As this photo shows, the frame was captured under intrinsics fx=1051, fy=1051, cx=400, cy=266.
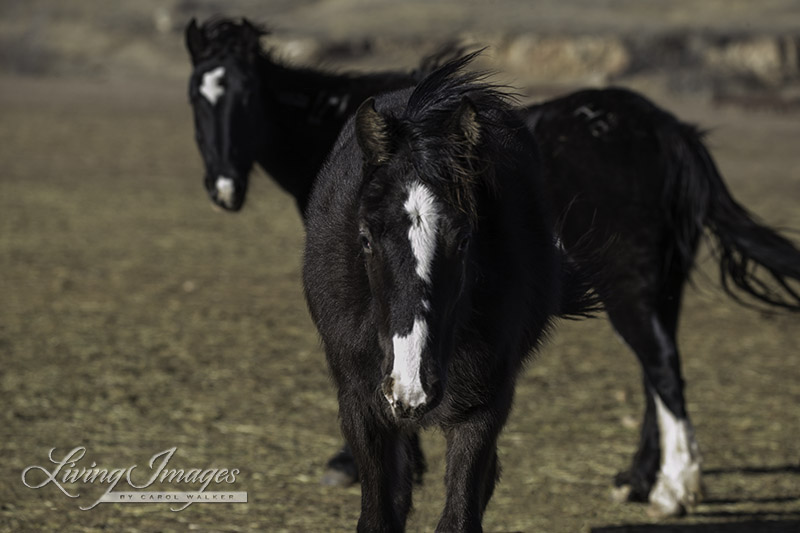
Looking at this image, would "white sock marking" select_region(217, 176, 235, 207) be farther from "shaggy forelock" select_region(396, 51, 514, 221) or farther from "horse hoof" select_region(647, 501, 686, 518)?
"horse hoof" select_region(647, 501, 686, 518)

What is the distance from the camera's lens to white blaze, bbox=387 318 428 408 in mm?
2799

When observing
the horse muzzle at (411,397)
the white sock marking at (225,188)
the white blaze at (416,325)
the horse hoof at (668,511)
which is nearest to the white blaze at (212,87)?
the white sock marking at (225,188)

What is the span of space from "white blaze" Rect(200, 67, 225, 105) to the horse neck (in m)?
0.27

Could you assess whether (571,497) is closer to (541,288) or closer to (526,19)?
(541,288)

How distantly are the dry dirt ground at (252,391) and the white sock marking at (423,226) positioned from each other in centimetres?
206

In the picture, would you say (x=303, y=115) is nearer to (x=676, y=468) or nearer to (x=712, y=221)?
(x=712, y=221)

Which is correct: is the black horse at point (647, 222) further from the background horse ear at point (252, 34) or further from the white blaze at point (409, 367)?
the white blaze at point (409, 367)

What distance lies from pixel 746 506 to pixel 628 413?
1.38m

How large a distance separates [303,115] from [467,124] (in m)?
2.85

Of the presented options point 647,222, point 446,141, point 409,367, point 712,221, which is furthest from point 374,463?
point 712,221

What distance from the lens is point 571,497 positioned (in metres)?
5.11

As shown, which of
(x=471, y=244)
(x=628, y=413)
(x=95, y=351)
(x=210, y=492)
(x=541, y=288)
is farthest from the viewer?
(x=95, y=351)

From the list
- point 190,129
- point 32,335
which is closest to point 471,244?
point 32,335

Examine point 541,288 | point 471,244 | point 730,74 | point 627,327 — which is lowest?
point 730,74
